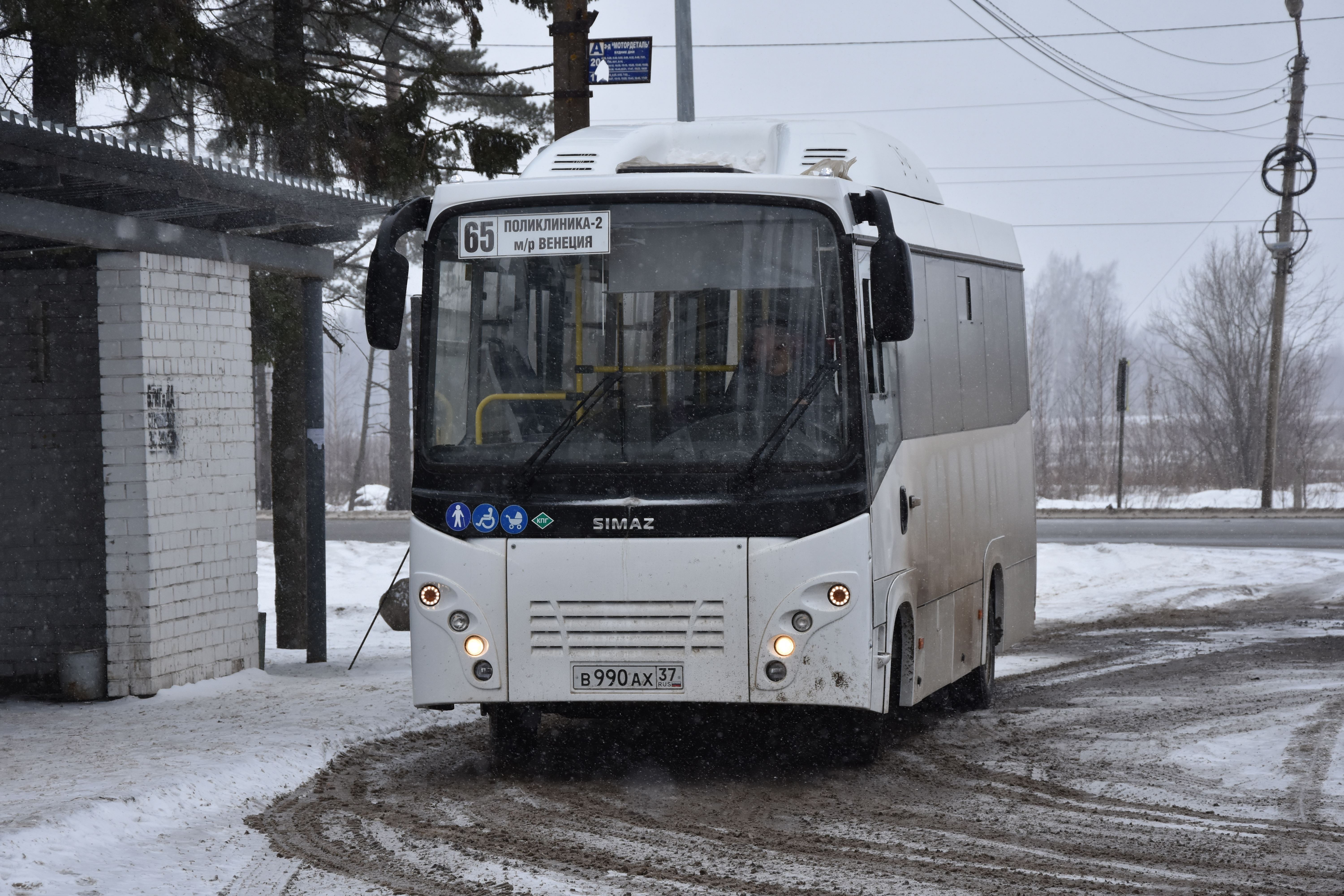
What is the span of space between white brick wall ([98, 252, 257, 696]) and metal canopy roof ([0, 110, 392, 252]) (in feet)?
1.36

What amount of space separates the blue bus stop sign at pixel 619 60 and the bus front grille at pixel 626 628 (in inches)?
238

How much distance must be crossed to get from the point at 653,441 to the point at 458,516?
1001mm

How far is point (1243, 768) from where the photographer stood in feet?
27.3

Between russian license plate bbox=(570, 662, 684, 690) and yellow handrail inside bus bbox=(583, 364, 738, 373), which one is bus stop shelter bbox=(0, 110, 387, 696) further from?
russian license plate bbox=(570, 662, 684, 690)

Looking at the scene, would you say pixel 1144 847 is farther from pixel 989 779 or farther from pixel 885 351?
pixel 885 351

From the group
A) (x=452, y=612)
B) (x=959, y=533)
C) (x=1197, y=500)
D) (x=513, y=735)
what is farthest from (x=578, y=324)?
(x=1197, y=500)

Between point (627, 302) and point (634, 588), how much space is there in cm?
135

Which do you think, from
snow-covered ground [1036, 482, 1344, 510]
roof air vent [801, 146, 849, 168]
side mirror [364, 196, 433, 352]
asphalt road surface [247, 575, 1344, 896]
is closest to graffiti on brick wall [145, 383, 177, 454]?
asphalt road surface [247, 575, 1344, 896]

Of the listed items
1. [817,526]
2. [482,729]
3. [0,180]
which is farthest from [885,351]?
[0,180]

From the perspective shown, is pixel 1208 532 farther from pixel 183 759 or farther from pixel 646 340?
pixel 183 759

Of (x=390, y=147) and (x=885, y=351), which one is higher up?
(x=390, y=147)

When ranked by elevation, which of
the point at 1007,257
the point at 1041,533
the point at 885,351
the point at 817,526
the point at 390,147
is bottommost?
the point at 1041,533

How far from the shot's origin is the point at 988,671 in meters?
11.0

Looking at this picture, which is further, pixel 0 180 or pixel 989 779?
pixel 0 180
